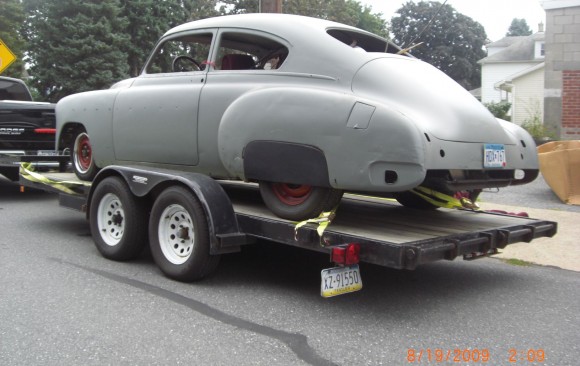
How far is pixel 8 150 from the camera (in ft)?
31.1

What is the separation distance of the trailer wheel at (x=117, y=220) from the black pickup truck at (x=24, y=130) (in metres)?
4.25

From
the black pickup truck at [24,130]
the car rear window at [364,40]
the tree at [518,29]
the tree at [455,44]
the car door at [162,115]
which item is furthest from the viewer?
the tree at [518,29]

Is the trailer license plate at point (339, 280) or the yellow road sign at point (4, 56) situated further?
the yellow road sign at point (4, 56)

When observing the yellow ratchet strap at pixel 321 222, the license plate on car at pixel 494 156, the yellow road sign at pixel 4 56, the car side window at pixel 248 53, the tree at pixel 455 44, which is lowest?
the yellow ratchet strap at pixel 321 222

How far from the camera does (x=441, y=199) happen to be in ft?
18.9

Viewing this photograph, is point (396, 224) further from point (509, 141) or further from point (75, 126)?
point (75, 126)

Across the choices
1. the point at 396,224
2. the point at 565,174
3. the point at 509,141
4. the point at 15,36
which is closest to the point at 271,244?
the point at 396,224

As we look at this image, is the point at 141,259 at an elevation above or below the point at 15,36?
below

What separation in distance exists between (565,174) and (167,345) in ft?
25.2

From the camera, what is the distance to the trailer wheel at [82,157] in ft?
23.3

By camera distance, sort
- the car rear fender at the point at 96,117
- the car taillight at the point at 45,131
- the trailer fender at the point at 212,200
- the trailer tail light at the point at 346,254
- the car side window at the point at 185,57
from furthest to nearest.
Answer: the car taillight at the point at 45,131 < the car rear fender at the point at 96,117 < the car side window at the point at 185,57 < the trailer fender at the point at 212,200 < the trailer tail light at the point at 346,254

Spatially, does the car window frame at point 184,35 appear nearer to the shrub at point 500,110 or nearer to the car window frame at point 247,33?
the car window frame at point 247,33
